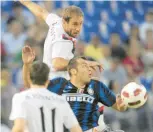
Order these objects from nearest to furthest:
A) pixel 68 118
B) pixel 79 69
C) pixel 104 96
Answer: pixel 68 118 → pixel 79 69 → pixel 104 96

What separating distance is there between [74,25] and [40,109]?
2.21 meters

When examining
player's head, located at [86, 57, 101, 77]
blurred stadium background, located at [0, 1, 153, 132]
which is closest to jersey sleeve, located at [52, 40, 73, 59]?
player's head, located at [86, 57, 101, 77]

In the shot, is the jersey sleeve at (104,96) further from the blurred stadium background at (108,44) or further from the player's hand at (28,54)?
the blurred stadium background at (108,44)

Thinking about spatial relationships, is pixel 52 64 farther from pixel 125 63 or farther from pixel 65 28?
pixel 125 63

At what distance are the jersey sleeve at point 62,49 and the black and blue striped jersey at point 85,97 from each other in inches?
18.7

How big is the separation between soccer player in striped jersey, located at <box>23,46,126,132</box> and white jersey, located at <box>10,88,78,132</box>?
131 cm

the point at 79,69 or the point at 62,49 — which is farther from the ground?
the point at 62,49

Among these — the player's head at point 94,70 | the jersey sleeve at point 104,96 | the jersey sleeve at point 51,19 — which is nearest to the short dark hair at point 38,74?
the jersey sleeve at point 104,96

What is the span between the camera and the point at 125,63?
557 inches

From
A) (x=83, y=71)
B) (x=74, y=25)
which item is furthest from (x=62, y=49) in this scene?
(x=83, y=71)

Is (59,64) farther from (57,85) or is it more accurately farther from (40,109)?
(40,109)

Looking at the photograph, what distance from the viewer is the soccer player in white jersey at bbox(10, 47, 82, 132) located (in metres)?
6.94

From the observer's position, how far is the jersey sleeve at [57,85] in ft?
27.7

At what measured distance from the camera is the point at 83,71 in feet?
27.2
